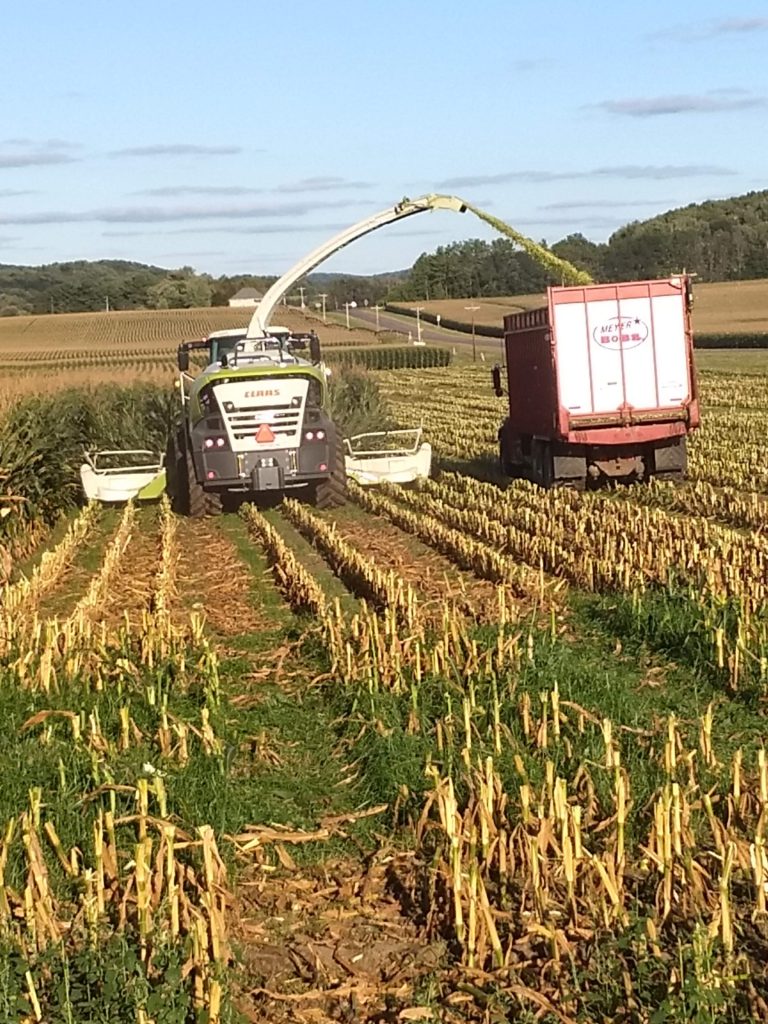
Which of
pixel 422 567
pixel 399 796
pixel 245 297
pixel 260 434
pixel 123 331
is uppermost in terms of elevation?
pixel 245 297

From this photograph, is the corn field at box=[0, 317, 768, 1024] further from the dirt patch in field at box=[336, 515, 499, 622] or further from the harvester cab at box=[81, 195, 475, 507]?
the harvester cab at box=[81, 195, 475, 507]

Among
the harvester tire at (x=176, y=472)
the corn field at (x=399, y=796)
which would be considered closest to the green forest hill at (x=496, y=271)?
the harvester tire at (x=176, y=472)

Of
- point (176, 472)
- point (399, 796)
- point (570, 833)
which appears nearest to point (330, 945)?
point (570, 833)

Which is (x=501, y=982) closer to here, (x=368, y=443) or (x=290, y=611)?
(x=290, y=611)

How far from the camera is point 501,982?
4.55 metres

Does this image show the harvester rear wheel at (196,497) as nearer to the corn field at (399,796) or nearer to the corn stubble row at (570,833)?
the corn field at (399,796)

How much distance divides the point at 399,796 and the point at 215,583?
7.33 meters

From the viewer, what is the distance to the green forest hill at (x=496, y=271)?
125m

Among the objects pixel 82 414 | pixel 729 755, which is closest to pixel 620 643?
pixel 729 755

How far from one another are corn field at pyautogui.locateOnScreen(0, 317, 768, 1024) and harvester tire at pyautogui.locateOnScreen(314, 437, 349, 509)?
5958 mm

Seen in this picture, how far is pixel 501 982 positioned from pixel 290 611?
7.16 meters

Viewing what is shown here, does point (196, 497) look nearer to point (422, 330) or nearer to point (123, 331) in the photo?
point (123, 331)

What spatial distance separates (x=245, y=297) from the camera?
380 feet

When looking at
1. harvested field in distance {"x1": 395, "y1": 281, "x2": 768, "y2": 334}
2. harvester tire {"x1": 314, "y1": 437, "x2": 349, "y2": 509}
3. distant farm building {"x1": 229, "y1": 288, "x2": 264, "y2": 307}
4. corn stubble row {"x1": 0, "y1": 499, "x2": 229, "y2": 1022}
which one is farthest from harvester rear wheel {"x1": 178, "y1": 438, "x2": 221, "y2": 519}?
distant farm building {"x1": 229, "y1": 288, "x2": 264, "y2": 307}
